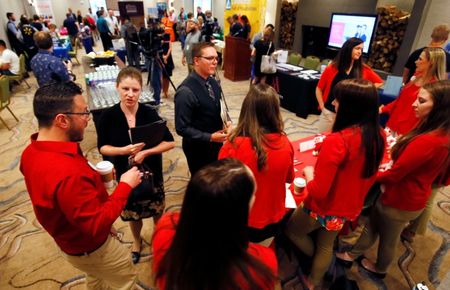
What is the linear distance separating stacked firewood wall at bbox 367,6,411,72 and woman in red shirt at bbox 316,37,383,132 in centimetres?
382

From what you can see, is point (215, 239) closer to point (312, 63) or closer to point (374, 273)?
point (374, 273)

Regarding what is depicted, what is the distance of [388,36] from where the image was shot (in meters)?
6.31

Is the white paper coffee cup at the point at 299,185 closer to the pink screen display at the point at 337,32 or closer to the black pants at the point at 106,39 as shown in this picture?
the pink screen display at the point at 337,32

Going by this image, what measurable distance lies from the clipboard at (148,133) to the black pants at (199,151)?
0.49 meters

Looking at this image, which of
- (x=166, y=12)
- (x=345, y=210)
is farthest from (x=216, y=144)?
(x=166, y=12)

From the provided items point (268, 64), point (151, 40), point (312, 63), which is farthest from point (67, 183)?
point (312, 63)

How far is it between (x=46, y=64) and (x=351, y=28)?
6.64 meters

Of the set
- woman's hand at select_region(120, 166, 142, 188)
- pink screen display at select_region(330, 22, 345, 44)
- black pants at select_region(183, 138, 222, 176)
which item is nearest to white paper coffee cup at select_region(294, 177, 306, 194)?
black pants at select_region(183, 138, 222, 176)

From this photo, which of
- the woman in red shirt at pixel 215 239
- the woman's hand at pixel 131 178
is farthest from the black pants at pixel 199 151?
the woman in red shirt at pixel 215 239

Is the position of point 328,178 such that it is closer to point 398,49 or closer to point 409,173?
point 409,173

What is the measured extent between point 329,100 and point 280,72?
108 inches

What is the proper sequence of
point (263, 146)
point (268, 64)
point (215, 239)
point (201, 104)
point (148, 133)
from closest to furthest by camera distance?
point (215, 239) < point (263, 146) < point (148, 133) < point (201, 104) < point (268, 64)

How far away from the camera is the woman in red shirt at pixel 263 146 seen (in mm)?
1497

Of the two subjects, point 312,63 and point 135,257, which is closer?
point 135,257
